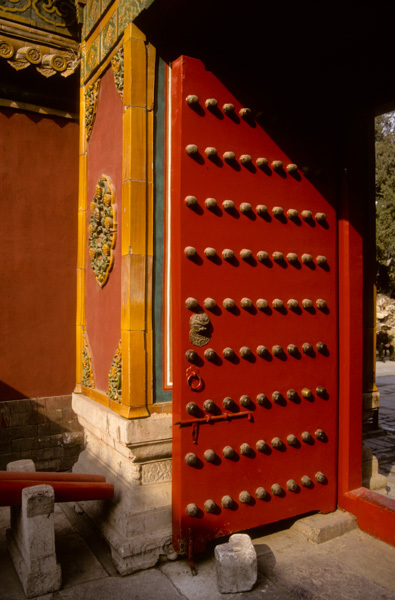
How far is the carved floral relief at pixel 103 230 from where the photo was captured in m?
3.69

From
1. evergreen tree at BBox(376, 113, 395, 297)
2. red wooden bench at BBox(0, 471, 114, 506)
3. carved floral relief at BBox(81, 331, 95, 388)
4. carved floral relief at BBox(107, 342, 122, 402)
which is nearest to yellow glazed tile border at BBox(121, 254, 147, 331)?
carved floral relief at BBox(107, 342, 122, 402)

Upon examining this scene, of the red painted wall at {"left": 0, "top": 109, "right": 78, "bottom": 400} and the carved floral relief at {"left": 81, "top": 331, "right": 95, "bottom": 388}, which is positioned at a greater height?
the red painted wall at {"left": 0, "top": 109, "right": 78, "bottom": 400}

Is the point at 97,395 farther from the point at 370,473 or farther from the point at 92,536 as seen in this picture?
the point at 370,473

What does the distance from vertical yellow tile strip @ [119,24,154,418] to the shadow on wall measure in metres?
1.51

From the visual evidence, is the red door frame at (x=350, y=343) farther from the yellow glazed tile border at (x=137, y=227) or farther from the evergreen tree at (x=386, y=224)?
the evergreen tree at (x=386, y=224)

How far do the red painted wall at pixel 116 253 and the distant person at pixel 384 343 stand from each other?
15675mm

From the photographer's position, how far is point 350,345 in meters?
3.56

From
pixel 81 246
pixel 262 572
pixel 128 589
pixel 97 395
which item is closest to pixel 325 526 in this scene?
pixel 262 572

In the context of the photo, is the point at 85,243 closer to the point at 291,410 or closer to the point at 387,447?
the point at 291,410

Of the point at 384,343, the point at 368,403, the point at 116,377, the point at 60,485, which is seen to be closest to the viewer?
the point at 60,485

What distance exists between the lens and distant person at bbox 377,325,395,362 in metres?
18.0

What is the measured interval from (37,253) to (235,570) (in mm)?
3255

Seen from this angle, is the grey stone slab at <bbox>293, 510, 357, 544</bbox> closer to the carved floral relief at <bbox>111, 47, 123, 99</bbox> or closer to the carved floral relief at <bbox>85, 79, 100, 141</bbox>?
the carved floral relief at <bbox>111, 47, 123, 99</bbox>

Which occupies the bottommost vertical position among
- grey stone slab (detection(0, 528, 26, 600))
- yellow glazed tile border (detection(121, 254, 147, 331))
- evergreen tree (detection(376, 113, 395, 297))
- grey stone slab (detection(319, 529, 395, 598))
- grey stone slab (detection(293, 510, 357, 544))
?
grey stone slab (detection(319, 529, 395, 598))
